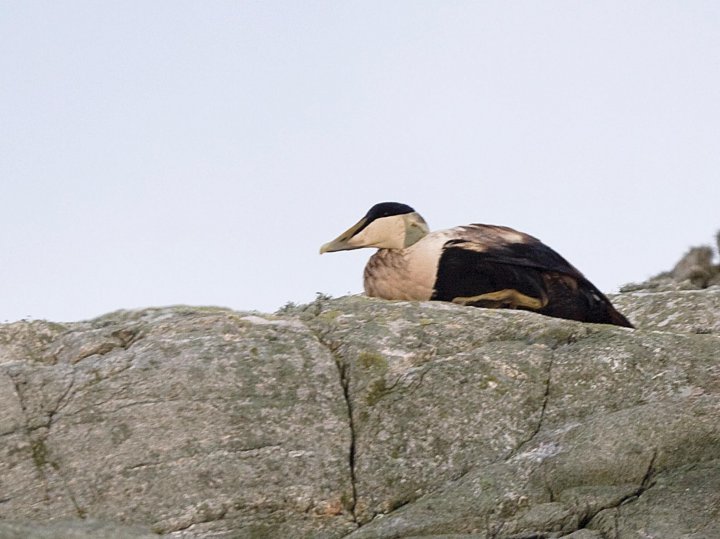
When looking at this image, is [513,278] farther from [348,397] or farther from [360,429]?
[360,429]

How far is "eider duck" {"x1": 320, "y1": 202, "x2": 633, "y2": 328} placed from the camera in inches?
433

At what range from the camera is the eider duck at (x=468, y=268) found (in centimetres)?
1099

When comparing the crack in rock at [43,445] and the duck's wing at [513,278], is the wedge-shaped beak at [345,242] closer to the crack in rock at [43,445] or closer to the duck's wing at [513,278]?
the duck's wing at [513,278]

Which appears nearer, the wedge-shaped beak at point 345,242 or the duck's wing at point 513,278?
the duck's wing at point 513,278

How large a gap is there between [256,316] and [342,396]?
1.14 m

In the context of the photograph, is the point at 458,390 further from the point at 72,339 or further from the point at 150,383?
the point at 72,339

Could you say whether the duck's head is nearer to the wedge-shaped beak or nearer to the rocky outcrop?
the wedge-shaped beak

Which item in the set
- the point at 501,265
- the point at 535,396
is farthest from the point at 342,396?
the point at 501,265

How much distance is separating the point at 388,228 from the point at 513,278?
1194mm

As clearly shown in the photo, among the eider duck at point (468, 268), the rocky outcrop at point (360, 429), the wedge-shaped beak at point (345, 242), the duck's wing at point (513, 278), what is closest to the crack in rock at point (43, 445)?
the rocky outcrop at point (360, 429)

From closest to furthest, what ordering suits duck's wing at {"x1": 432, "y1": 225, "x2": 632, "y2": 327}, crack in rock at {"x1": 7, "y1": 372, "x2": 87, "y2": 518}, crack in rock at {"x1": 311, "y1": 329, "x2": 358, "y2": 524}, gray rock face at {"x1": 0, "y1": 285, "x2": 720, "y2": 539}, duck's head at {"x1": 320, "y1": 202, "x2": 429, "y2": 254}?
gray rock face at {"x1": 0, "y1": 285, "x2": 720, "y2": 539}, crack in rock at {"x1": 7, "y1": 372, "x2": 87, "y2": 518}, crack in rock at {"x1": 311, "y1": 329, "x2": 358, "y2": 524}, duck's wing at {"x1": 432, "y1": 225, "x2": 632, "y2": 327}, duck's head at {"x1": 320, "y1": 202, "x2": 429, "y2": 254}

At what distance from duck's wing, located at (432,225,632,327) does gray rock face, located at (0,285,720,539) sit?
129 cm

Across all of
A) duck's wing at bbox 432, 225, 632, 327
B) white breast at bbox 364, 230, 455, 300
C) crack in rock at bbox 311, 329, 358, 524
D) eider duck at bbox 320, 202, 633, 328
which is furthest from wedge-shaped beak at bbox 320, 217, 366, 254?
crack in rock at bbox 311, 329, 358, 524

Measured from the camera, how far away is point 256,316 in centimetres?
957
